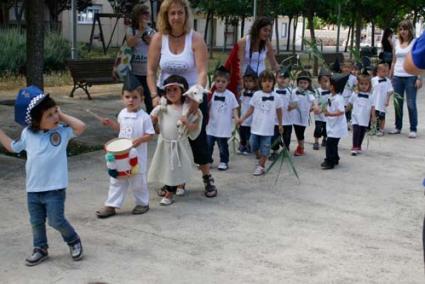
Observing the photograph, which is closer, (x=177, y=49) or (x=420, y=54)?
(x=420, y=54)

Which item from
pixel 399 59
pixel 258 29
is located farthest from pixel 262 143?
pixel 399 59

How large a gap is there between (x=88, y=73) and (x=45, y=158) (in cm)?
912

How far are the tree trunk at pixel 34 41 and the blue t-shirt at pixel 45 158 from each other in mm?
3811

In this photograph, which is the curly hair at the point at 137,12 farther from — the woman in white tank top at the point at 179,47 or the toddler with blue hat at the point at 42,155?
the toddler with blue hat at the point at 42,155

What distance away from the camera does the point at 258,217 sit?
209 inches

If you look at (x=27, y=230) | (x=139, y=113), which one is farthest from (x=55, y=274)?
(x=139, y=113)

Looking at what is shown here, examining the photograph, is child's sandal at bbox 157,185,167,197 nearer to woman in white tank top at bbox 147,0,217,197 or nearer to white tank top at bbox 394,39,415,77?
woman in white tank top at bbox 147,0,217,197

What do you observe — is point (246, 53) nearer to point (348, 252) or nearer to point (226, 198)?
point (226, 198)

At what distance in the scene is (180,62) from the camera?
18.3ft

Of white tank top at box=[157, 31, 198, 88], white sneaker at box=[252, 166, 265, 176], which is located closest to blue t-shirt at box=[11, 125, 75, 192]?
white tank top at box=[157, 31, 198, 88]

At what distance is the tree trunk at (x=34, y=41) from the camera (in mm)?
7512

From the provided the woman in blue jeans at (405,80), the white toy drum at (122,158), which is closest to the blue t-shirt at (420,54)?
the white toy drum at (122,158)

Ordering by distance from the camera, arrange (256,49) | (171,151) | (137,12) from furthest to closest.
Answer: (137,12) → (256,49) → (171,151)

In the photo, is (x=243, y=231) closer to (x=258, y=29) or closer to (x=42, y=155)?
(x=42, y=155)
